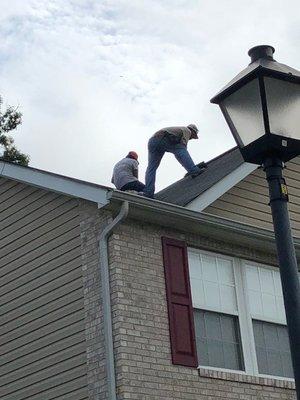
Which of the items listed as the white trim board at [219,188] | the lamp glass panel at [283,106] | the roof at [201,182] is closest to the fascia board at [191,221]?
the white trim board at [219,188]

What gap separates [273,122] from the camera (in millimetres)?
5461

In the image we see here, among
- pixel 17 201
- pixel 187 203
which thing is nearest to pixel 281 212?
pixel 187 203

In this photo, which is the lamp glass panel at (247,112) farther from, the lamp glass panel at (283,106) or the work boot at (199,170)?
the work boot at (199,170)

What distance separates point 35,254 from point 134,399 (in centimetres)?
299

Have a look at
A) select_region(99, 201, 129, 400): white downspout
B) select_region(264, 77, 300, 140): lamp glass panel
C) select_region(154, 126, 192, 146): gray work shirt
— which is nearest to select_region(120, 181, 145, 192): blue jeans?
select_region(154, 126, 192, 146): gray work shirt

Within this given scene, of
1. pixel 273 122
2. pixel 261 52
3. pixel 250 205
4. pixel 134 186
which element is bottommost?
pixel 273 122

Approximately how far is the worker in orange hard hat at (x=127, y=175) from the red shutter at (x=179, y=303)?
5.15 feet

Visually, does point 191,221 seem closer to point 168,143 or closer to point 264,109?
point 168,143

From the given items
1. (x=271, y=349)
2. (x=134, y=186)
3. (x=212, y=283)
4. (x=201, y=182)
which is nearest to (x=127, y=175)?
(x=134, y=186)

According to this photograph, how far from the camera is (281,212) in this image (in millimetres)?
5574

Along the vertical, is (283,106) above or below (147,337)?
below

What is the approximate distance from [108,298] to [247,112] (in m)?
5.80

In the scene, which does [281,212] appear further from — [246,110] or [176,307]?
[176,307]

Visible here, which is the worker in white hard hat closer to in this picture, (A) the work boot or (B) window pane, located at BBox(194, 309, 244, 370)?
(A) the work boot
